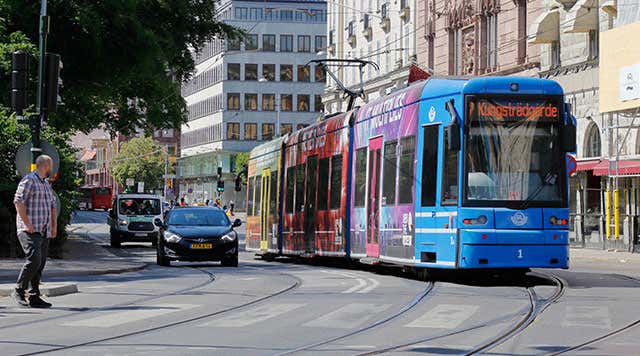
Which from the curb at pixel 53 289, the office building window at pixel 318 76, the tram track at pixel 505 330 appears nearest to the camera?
the tram track at pixel 505 330

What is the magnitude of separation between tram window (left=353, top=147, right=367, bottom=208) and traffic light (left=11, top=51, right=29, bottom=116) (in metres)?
7.04

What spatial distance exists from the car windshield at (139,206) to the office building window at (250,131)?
7386cm

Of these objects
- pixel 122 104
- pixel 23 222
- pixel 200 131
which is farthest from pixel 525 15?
pixel 200 131

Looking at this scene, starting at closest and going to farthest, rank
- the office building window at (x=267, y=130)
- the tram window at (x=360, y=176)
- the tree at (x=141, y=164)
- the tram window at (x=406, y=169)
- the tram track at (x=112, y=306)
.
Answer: the tram track at (x=112, y=306)
the tram window at (x=406, y=169)
the tram window at (x=360, y=176)
the office building window at (x=267, y=130)
the tree at (x=141, y=164)

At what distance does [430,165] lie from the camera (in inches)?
794

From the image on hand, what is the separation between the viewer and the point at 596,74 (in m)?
47.0

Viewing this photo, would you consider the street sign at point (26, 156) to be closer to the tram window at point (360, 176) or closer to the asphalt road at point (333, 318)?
the asphalt road at point (333, 318)

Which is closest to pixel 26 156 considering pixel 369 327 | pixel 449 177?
pixel 449 177

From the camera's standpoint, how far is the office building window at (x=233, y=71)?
12462 cm

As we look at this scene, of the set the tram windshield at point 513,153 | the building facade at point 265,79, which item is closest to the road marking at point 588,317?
the tram windshield at point 513,153

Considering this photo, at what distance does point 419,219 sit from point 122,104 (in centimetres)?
2497

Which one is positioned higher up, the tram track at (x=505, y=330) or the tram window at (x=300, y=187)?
the tram window at (x=300, y=187)

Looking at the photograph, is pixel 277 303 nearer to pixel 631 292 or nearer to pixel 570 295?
pixel 570 295

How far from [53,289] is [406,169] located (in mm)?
6272
